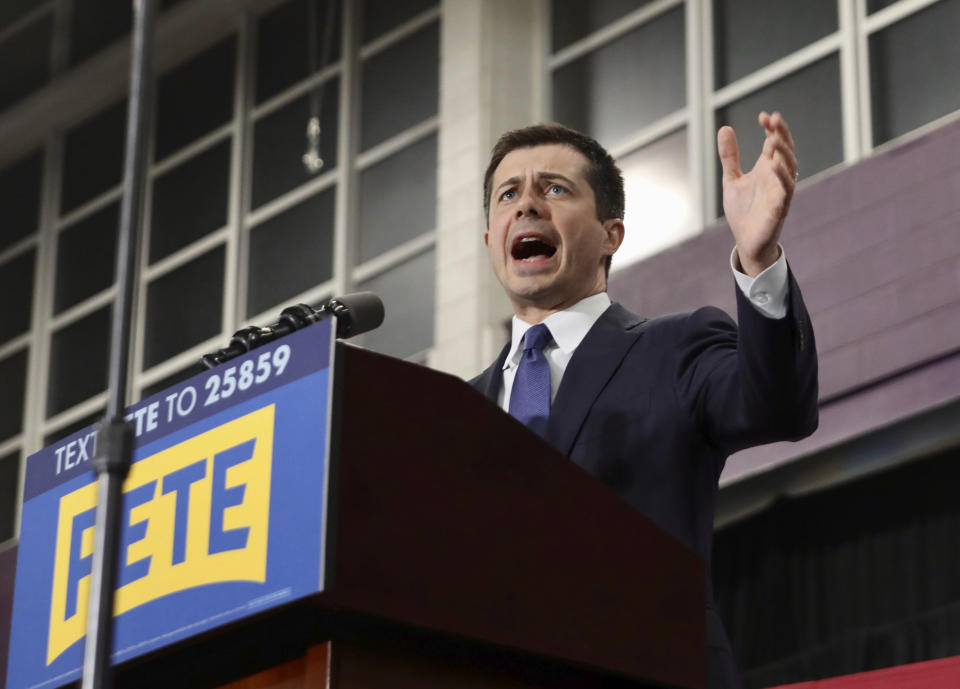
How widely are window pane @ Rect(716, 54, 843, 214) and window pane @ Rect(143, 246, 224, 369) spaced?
4.15 m

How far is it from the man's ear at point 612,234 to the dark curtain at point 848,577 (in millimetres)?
4214

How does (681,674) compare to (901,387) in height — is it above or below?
below

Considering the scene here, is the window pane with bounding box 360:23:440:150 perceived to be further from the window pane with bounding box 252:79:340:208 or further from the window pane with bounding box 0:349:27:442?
the window pane with bounding box 0:349:27:442

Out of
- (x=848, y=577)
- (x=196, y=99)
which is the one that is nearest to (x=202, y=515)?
(x=848, y=577)

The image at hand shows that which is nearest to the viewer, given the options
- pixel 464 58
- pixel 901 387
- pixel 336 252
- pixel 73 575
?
pixel 73 575

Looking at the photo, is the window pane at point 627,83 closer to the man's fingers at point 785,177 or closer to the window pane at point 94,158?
the window pane at point 94,158

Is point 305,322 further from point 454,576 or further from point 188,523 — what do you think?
point 454,576

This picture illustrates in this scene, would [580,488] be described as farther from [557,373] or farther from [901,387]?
[901,387]

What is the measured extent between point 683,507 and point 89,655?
3.45 feet

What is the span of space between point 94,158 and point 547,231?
10731 millimetres

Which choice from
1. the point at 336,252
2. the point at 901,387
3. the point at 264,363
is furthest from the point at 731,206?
the point at 336,252

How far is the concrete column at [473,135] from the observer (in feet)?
Answer: 32.1

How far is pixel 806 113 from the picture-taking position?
8.73m

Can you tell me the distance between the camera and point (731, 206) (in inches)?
105
